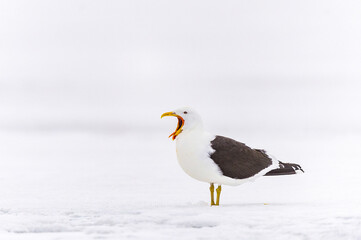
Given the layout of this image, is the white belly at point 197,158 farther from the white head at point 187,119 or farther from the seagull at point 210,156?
the white head at point 187,119

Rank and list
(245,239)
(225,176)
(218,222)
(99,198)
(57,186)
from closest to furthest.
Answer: (245,239), (218,222), (225,176), (99,198), (57,186)

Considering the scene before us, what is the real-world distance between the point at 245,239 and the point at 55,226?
Result: 7.52 ft

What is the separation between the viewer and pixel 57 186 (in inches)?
436

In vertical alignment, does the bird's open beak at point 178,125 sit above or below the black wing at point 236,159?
above

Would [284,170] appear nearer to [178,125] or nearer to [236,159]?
[236,159]

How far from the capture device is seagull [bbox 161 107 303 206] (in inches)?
328

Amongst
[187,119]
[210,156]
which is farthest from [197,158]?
[187,119]

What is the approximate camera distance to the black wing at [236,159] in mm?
8430

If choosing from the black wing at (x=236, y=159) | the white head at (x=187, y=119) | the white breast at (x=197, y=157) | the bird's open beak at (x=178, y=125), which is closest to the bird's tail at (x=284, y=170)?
the black wing at (x=236, y=159)

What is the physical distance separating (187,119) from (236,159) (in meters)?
0.93

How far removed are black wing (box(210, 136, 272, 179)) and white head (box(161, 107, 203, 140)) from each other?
37 cm

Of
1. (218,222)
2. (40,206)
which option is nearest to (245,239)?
(218,222)

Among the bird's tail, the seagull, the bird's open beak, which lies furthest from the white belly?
the bird's tail

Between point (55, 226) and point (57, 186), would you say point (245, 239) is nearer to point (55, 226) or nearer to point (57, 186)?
point (55, 226)
